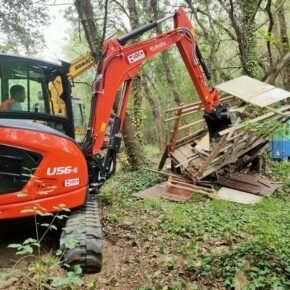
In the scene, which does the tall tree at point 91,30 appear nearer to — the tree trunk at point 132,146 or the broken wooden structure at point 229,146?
the tree trunk at point 132,146

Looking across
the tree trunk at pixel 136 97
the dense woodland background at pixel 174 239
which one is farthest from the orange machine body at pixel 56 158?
the tree trunk at pixel 136 97

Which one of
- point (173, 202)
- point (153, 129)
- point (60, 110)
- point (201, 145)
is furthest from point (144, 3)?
point (153, 129)

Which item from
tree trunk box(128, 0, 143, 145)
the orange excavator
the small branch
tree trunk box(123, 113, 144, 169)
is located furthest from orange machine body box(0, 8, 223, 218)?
tree trunk box(128, 0, 143, 145)

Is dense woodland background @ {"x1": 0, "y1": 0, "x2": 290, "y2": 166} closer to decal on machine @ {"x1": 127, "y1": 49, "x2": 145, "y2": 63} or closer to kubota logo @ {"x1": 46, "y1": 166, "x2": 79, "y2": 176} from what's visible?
decal on machine @ {"x1": 127, "y1": 49, "x2": 145, "y2": 63}

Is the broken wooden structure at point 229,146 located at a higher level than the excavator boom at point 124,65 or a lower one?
lower

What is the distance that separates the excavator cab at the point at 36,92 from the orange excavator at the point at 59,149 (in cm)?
1

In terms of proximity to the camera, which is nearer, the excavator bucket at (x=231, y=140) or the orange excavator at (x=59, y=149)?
the orange excavator at (x=59, y=149)

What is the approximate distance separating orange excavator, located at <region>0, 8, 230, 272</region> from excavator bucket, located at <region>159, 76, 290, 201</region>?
2.36m

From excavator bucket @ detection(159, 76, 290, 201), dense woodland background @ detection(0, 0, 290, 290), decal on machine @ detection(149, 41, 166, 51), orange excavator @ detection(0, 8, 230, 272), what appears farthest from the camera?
excavator bucket @ detection(159, 76, 290, 201)

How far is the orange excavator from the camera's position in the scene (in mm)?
4270

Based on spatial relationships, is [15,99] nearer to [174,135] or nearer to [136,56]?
[136,56]

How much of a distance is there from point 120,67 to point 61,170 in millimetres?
2353

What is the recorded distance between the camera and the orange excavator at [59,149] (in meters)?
4.27

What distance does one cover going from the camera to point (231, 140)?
835 cm
